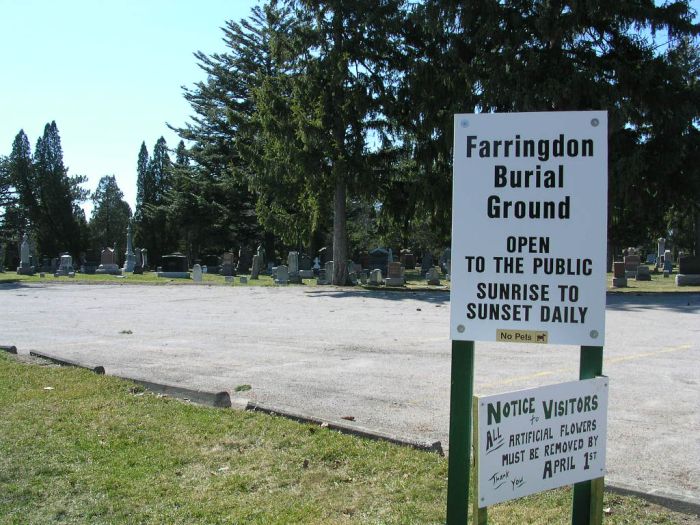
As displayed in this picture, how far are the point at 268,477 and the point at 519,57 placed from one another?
25.9m

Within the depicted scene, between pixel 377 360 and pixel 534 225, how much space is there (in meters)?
6.81

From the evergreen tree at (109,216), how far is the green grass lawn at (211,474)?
84070mm

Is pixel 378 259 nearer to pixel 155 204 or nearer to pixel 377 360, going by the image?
pixel 155 204

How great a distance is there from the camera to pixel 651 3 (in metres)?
27.6

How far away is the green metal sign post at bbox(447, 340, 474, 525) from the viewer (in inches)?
123

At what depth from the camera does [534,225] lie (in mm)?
3051

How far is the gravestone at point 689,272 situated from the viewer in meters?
30.8

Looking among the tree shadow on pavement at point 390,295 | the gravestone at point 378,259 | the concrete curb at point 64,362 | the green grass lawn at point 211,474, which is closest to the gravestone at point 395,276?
the tree shadow on pavement at point 390,295

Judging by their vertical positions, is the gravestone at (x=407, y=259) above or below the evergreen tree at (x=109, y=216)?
below

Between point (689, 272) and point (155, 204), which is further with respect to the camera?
point (155, 204)

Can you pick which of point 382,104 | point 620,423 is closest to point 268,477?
point 620,423

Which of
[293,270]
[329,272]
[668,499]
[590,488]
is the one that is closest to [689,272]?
[329,272]

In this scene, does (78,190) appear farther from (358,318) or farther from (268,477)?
(268,477)

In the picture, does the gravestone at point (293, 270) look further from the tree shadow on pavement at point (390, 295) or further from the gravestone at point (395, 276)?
the tree shadow on pavement at point (390, 295)
